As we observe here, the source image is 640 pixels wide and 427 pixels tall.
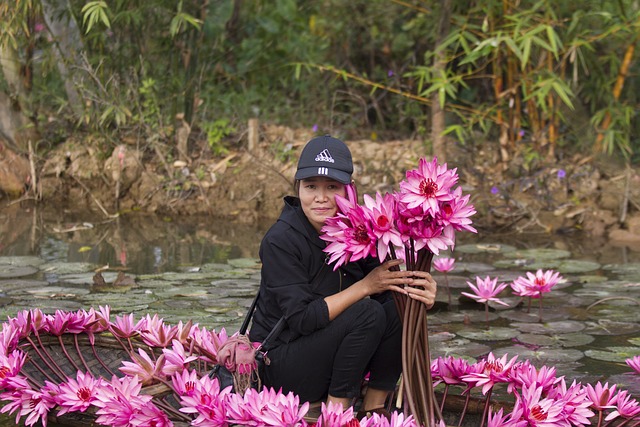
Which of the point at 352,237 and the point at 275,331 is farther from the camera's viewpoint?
the point at 275,331

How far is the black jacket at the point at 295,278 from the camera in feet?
9.34

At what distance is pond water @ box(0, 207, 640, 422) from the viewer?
422 cm

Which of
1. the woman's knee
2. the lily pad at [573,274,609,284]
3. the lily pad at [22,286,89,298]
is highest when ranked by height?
the woman's knee

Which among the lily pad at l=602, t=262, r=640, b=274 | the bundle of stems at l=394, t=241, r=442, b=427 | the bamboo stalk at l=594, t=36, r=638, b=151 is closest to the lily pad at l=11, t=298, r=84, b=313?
the bundle of stems at l=394, t=241, r=442, b=427

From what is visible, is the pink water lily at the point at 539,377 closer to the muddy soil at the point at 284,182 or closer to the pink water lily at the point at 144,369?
the pink water lily at the point at 144,369

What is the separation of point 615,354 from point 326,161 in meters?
1.79

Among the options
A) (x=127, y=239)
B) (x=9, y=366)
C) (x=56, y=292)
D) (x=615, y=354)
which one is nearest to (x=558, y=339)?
(x=615, y=354)

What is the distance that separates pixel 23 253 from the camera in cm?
625

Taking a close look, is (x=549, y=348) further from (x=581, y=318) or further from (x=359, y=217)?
(x=359, y=217)

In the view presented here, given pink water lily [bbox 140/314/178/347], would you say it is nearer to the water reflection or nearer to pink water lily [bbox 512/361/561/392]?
pink water lily [bbox 512/361/561/392]

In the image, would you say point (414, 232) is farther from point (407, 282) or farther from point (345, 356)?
point (345, 356)

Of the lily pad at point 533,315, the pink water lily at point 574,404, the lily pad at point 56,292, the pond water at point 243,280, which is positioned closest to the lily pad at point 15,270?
the pond water at point 243,280

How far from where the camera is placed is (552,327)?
4.47m

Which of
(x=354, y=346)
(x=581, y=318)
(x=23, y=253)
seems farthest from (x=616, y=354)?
(x=23, y=253)
